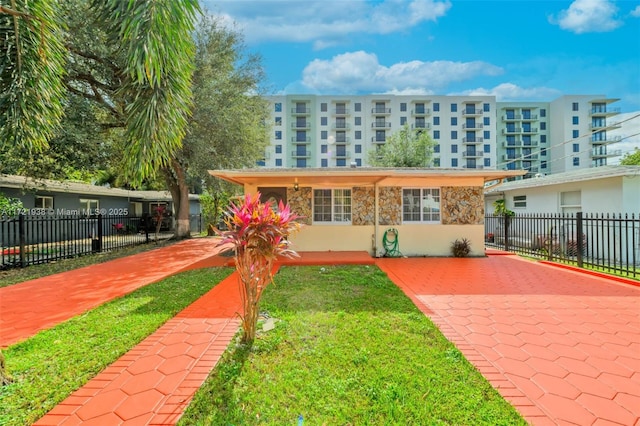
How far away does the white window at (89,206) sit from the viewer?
18.3 meters

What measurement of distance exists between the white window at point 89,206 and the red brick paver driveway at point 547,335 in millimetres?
20308

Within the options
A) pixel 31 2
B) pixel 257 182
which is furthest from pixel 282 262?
pixel 31 2

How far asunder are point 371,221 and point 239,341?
25.1 feet

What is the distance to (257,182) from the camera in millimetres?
10320

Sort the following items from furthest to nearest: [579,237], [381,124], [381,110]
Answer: [381,124] < [381,110] < [579,237]

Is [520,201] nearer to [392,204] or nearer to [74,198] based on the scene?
[392,204]

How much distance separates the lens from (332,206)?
10.7 meters

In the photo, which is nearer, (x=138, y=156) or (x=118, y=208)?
(x=138, y=156)

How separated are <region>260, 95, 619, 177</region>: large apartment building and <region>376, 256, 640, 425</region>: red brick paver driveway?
159 feet

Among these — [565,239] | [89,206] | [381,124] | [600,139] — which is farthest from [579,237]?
[600,139]

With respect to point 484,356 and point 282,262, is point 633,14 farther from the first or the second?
point 282,262


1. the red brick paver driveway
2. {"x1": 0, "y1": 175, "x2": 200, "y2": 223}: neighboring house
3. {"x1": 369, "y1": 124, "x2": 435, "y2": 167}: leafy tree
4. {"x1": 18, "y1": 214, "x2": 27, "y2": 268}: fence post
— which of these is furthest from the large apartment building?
the red brick paver driveway

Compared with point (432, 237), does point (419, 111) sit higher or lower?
higher

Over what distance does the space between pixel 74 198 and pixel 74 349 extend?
18789 millimetres
